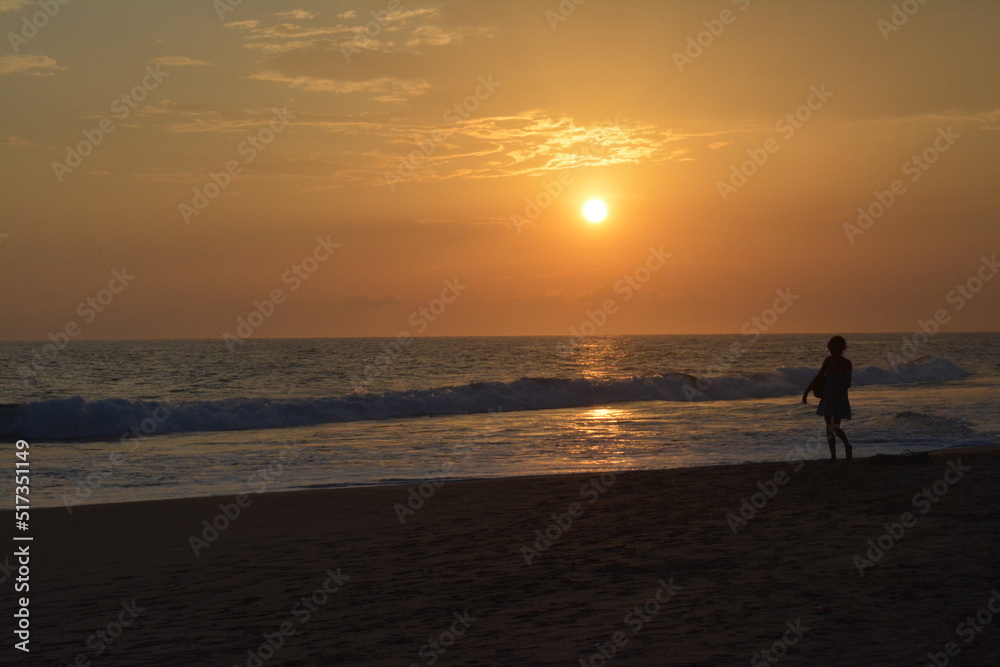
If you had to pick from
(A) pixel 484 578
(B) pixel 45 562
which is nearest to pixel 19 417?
(B) pixel 45 562

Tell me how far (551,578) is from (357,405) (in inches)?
1066

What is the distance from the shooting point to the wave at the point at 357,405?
27.6m

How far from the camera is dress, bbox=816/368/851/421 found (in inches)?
510

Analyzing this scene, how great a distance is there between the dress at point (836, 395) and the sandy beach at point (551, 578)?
1410mm

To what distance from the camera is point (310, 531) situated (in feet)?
32.8

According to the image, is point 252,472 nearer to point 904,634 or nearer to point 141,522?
point 141,522

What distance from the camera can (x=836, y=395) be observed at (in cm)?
1300

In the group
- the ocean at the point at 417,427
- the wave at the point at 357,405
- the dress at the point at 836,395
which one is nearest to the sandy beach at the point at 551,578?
the dress at the point at 836,395

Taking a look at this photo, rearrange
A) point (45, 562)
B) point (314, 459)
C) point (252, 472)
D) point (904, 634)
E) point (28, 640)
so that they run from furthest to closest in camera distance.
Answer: point (314, 459)
point (252, 472)
point (45, 562)
point (28, 640)
point (904, 634)

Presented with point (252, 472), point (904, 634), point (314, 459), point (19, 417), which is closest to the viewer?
point (904, 634)

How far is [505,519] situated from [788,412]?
2141 centimetres

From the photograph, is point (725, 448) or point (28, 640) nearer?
point (28, 640)

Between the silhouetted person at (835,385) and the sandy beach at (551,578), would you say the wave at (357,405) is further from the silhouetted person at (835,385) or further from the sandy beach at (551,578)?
the silhouetted person at (835,385)

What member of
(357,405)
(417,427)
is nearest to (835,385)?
(417,427)
